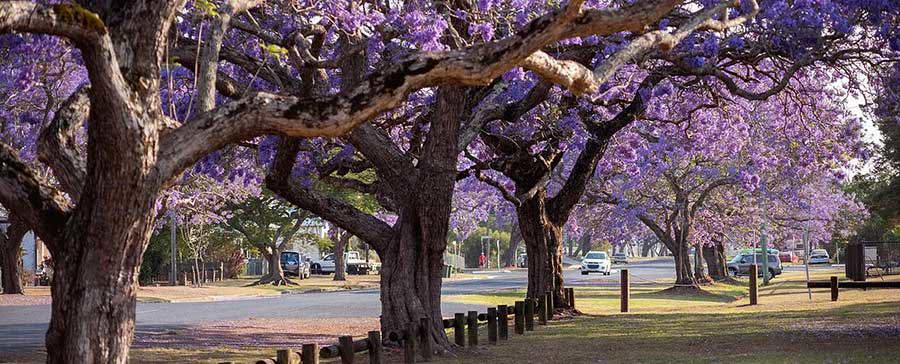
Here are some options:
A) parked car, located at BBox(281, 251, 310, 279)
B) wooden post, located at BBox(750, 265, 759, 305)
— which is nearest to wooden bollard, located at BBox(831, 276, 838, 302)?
wooden post, located at BBox(750, 265, 759, 305)

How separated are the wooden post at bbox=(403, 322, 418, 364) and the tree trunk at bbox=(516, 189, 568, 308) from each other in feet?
36.6

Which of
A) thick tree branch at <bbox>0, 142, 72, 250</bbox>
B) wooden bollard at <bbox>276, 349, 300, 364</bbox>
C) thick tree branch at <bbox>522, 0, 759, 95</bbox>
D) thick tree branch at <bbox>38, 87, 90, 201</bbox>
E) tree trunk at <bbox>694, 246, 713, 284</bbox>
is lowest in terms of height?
tree trunk at <bbox>694, 246, 713, 284</bbox>

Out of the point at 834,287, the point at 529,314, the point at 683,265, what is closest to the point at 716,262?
the point at 683,265

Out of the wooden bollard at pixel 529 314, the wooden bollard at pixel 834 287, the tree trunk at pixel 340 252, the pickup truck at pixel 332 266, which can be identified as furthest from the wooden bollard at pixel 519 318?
the pickup truck at pixel 332 266

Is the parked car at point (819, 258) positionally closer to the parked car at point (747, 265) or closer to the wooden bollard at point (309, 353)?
the parked car at point (747, 265)

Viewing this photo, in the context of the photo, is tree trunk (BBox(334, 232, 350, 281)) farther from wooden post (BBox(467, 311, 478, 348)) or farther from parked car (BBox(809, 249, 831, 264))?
parked car (BBox(809, 249, 831, 264))

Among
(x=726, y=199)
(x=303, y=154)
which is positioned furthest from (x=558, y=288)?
(x=726, y=199)

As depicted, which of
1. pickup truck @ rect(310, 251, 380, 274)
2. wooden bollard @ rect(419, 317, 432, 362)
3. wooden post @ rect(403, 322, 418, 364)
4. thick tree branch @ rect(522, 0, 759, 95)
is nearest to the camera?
thick tree branch @ rect(522, 0, 759, 95)

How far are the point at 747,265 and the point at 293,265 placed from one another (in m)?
25.0

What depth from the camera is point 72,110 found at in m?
9.85

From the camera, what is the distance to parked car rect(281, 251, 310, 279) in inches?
2643

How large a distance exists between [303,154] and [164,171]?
509 inches

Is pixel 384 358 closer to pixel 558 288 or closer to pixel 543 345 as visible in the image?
pixel 543 345

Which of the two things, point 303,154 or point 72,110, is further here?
point 303,154
